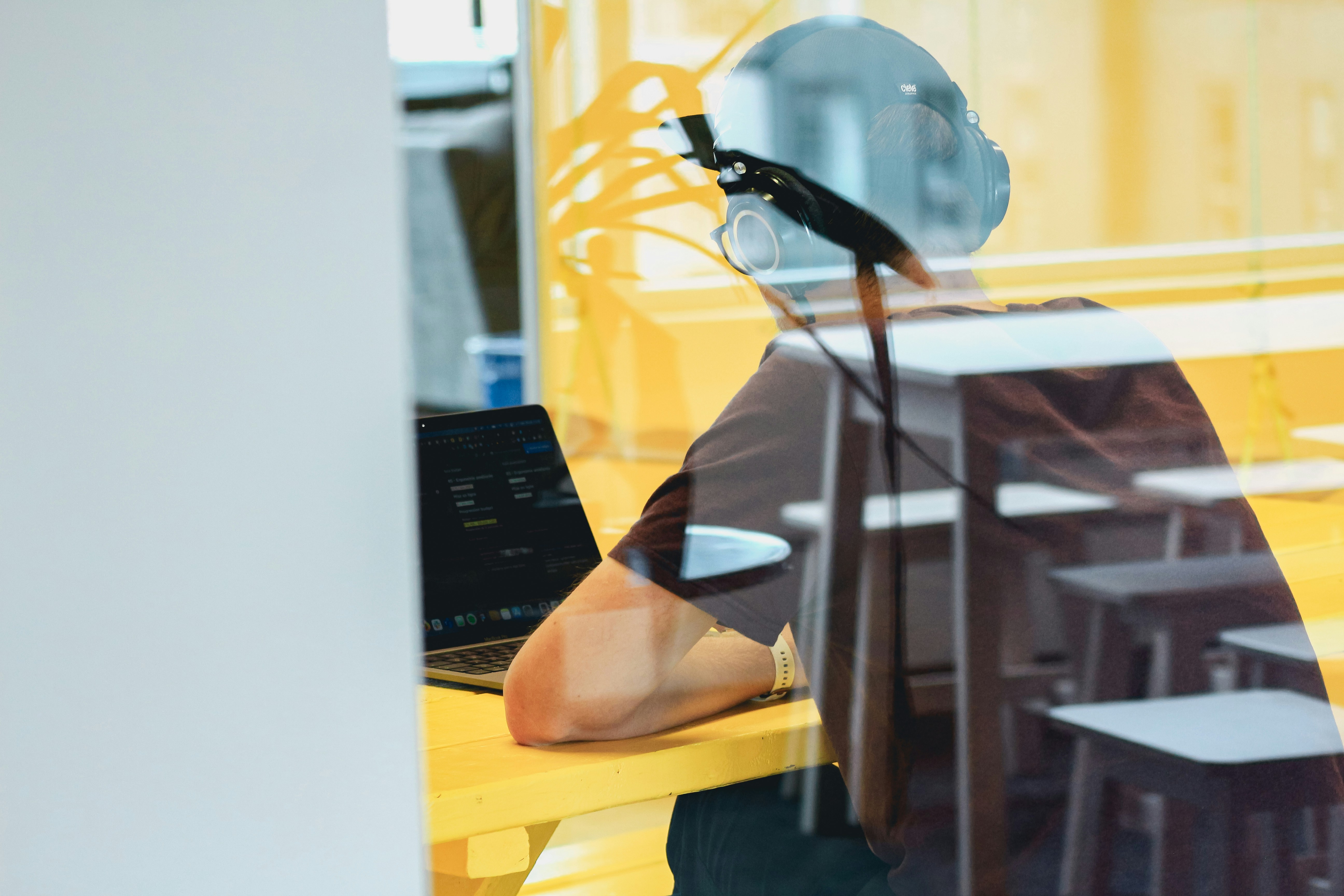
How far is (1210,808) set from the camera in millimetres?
775

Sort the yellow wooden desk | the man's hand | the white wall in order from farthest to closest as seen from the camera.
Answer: the man's hand
the yellow wooden desk
the white wall

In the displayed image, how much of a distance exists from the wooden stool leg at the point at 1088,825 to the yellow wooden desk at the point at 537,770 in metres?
0.17

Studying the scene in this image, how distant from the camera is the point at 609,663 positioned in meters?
0.79

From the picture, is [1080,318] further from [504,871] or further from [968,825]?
[504,871]

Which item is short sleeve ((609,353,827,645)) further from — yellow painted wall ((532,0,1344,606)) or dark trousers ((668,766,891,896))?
dark trousers ((668,766,891,896))

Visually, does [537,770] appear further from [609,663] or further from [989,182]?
[989,182]

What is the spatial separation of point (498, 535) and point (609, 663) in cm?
15

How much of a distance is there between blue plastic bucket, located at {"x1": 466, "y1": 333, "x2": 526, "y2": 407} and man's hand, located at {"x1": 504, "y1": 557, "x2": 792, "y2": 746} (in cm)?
15

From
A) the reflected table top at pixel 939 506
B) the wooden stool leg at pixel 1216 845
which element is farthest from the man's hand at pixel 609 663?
the wooden stool leg at pixel 1216 845

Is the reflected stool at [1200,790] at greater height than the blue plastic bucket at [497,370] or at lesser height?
A: lesser

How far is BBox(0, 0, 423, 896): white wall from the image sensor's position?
45cm

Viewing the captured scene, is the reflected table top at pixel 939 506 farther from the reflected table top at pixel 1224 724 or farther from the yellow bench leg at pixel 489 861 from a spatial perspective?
the yellow bench leg at pixel 489 861

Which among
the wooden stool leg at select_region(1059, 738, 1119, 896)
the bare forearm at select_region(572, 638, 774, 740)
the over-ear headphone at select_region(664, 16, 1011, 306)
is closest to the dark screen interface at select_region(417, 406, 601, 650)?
the bare forearm at select_region(572, 638, 774, 740)

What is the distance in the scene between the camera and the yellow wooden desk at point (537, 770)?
569 mm
